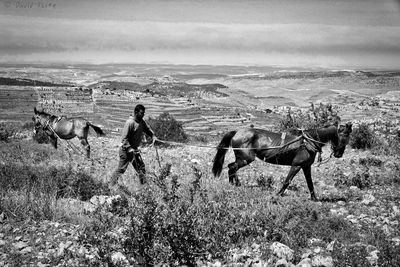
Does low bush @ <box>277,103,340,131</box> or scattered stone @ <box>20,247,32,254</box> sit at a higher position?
Answer: low bush @ <box>277,103,340,131</box>

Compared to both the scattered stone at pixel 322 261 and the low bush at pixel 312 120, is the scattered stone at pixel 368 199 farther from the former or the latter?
the low bush at pixel 312 120

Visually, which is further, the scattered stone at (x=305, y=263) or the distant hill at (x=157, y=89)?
the distant hill at (x=157, y=89)

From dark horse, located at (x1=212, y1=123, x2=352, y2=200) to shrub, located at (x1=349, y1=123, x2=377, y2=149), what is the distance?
592 centimetres

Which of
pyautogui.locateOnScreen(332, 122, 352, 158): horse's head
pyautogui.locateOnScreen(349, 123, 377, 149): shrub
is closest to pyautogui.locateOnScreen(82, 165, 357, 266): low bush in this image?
pyautogui.locateOnScreen(332, 122, 352, 158): horse's head

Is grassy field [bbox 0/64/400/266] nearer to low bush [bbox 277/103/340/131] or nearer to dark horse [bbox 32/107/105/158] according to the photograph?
dark horse [bbox 32/107/105/158]

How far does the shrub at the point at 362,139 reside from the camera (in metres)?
11.9

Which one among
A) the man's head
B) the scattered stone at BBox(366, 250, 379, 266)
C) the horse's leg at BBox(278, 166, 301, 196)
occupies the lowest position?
the scattered stone at BBox(366, 250, 379, 266)

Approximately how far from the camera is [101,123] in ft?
96.2

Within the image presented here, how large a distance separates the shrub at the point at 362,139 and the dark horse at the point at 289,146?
592cm

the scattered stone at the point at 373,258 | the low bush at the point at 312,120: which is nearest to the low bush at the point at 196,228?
the scattered stone at the point at 373,258

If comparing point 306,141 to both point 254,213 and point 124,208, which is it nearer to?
point 254,213

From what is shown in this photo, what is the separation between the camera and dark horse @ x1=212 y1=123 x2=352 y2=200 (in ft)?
21.6

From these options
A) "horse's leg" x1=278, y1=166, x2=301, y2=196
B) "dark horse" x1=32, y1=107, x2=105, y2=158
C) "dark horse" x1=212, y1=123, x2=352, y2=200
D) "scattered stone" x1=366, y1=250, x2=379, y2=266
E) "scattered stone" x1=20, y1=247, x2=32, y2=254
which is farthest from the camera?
"dark horse" x1=32, y1=107, x2=105, y2=158

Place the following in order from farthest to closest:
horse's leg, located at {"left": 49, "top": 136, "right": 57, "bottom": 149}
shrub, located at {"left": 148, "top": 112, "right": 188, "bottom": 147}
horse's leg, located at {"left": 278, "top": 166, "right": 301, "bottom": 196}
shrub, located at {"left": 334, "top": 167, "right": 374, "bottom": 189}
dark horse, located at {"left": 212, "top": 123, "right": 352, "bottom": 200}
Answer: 1. shrub, located at {"left": 148, "top": 112, "right": 188, "bottom": 147}
2. horse's leg, located at {"left": 49, "top": 136, "right": 57, "bottom": 149}
3. shrub, located at {"left": 334, "top": 167, "right": 374, "bottom": 189}
4. dark horse, located at {"left": 212, "top": 123, "right": 352, "bottom": 200}
5. horse's leg, located at {"left": 278, "top": 166, "right": 301, "bottom": 196}
